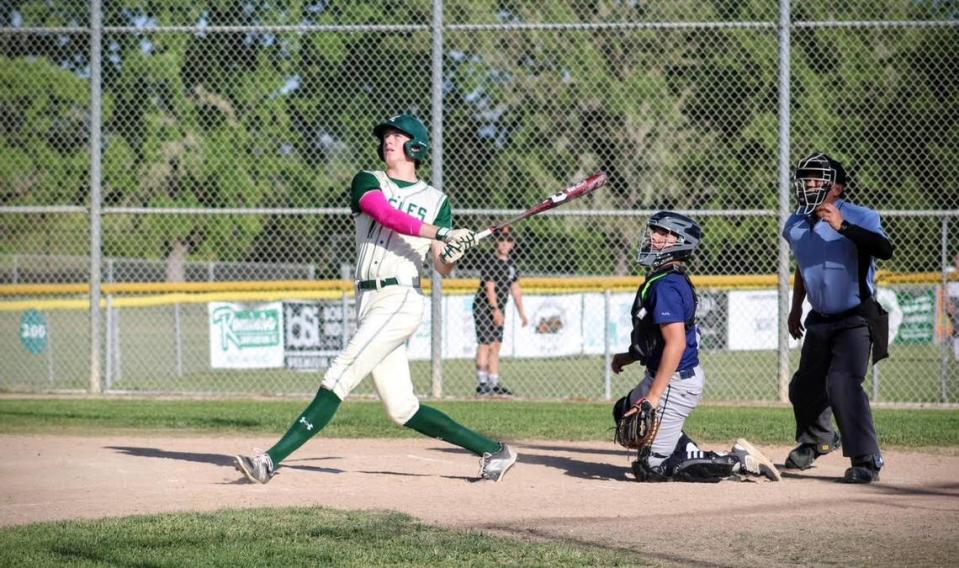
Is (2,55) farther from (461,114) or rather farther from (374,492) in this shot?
(374,492)

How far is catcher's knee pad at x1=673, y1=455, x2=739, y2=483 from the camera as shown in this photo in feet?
23.0

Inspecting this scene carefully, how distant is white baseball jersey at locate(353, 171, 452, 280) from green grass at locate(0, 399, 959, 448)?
3.18 metres

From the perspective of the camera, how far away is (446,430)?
7.09 m

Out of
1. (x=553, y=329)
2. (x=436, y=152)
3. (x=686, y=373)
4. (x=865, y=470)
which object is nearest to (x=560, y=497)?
(x=686, y=373)

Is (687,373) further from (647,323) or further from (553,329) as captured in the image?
(553,329)

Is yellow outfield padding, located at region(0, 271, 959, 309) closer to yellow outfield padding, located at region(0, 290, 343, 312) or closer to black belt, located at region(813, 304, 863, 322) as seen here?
yellow outfield padding, located at region(0, 290, 343, 312)

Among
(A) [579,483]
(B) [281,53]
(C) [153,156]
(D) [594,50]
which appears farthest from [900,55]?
(A) [579,483]

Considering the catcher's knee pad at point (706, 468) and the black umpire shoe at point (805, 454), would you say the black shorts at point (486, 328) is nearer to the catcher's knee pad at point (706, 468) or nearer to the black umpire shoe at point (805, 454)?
the black umpire shoe at point (805, 454)

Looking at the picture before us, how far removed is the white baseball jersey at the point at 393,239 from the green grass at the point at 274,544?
1643mm

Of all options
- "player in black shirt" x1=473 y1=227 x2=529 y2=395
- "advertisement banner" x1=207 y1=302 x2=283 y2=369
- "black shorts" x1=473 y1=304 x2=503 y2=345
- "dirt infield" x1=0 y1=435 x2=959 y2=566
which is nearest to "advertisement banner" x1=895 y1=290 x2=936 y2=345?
"player in black shirt" x1=473 y1=227 x2=529 y2=395

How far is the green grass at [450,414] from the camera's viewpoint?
991 centimetres

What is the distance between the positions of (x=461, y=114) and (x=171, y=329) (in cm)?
791

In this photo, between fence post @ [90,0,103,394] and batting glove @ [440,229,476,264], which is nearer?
batting glove @ [440,229,476,264]

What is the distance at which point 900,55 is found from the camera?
80.0 feet
